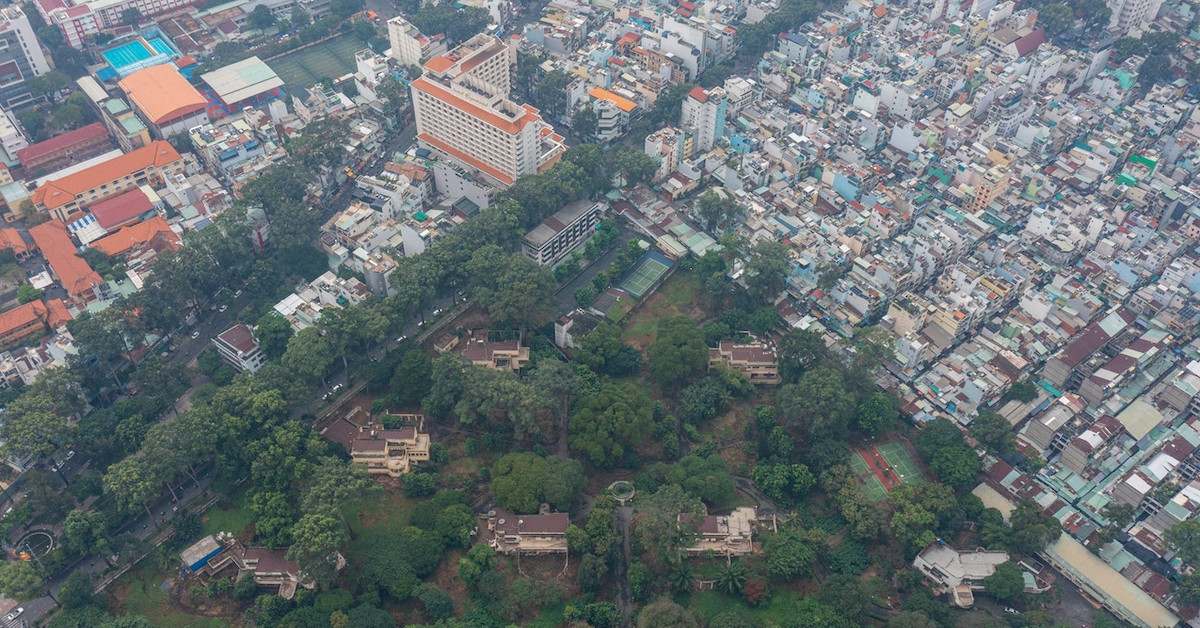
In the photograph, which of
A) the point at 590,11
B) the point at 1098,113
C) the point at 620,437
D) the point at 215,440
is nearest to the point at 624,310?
the point at 620,437

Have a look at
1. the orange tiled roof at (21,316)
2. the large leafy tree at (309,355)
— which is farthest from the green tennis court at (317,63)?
the large leafy tree at (309,355)

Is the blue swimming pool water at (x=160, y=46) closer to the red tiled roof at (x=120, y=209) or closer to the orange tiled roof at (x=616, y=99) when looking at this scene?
the red tiled roof at (x=120, y=209)

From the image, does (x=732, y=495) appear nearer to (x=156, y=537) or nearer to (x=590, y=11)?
(x=156, y=537)

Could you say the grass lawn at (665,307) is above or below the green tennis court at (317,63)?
below

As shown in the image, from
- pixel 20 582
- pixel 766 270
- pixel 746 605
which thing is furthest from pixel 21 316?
pixel 746 605

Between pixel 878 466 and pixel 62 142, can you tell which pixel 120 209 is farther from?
pixel 878 466
